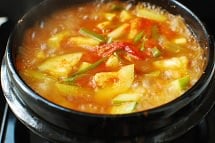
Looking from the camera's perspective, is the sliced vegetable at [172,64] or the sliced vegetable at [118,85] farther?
the sliced vegetable at [172,64]

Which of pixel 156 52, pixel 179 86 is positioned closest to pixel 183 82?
pixel 179 86

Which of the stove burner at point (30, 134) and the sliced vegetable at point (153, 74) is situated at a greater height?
the sliced vegetable at point (153, 74)

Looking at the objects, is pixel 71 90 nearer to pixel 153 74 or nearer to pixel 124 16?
pixel 153 74

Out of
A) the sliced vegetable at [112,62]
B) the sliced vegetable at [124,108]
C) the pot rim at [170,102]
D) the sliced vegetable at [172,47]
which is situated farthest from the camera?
the sliced vegetable at [172,47]

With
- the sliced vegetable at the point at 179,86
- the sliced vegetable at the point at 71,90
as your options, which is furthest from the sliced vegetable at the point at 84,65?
the sliced vegetable at the point at 179,86

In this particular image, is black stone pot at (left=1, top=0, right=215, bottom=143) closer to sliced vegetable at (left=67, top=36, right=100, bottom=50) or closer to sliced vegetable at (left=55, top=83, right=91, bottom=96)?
sliced vegetable at (left=55, top=83, right=91, bottom=96)

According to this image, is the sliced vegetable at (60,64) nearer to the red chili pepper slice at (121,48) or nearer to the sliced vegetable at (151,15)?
the red chili pepper slice at (121,48)
